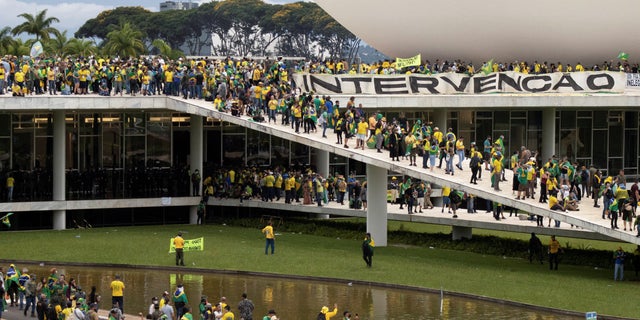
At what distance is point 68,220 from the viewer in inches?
1987

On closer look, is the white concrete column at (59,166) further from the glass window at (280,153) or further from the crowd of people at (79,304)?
the crowd of people at (79,304)

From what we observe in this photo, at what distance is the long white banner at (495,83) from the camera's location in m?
51.2

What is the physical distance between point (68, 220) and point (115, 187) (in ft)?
7.01

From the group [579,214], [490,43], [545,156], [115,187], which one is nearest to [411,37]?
[490,43]

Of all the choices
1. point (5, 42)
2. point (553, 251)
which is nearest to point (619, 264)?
point (553, 251)

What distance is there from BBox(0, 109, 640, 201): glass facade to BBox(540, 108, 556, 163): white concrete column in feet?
6.83

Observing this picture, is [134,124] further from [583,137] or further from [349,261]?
[583,137]

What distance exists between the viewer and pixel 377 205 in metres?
42.8

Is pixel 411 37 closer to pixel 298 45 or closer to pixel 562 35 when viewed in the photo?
pixel 562 35

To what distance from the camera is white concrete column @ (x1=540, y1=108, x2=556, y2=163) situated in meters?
56.3

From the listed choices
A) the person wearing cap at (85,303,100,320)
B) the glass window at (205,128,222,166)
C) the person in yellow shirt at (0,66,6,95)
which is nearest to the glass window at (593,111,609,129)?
the glass window at (205,128,222,166)

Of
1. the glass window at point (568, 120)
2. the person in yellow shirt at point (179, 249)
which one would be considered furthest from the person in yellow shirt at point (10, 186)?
the glass window at point (568, 120)

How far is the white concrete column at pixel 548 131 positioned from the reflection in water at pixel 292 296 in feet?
75.1

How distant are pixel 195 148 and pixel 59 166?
5.52 meters
